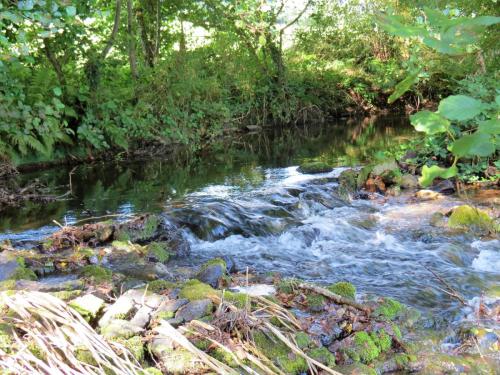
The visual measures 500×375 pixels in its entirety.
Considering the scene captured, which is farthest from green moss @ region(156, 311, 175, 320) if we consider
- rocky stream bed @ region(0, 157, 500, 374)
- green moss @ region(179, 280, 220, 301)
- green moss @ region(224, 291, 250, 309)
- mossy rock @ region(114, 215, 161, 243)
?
mossy rock @ region(114, 215, 161, 243)

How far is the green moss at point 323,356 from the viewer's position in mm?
2961

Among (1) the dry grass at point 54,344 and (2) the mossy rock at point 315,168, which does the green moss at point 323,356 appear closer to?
(1) the dry grass at point 54,344

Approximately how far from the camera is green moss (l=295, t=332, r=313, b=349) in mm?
3017

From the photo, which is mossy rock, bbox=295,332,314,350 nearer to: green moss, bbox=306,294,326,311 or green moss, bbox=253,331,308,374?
green moss, bbox=253,331,308,374

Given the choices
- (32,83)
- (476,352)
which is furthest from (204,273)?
(32,83)

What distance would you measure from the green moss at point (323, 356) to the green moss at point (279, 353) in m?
0.11

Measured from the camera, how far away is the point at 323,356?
2988 mm

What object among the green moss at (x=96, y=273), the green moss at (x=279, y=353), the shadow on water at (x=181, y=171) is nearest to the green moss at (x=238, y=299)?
the green moss at (x=279, y=353)

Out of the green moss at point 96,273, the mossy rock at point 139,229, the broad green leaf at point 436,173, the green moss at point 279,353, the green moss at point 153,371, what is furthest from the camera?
the mossy rock at point 139,229

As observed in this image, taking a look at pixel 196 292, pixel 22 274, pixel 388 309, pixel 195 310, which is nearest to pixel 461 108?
pixel 195 310

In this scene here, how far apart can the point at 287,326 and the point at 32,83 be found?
30.5 feet

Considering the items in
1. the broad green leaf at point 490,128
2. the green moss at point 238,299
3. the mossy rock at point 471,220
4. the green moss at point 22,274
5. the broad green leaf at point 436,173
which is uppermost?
the broad green leaf at point 490,128

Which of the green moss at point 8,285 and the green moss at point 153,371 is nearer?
the green moss at point 153,371

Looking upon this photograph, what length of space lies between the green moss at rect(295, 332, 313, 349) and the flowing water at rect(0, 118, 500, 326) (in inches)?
45.8
